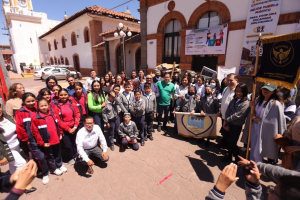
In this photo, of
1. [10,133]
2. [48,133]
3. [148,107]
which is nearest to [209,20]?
[148,107]

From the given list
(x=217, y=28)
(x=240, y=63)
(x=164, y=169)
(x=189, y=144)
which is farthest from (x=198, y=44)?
(x=164, y=169)

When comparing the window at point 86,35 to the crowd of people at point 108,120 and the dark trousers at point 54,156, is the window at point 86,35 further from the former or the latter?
the dark trousers at point 54,156

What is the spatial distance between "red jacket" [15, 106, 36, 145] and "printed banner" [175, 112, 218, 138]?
3.35 m

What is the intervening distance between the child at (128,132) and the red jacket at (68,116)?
1.11m

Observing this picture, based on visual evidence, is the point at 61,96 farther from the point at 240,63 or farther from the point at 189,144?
the point at 240,63

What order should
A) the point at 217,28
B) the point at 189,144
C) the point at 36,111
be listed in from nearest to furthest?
the point at 36,111 < the point at 189,144 < the point at 217,28

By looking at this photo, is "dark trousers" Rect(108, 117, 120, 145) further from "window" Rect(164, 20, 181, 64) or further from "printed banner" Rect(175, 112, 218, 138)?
"window" Rect(164, 20, 181, 64)

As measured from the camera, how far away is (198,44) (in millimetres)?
8312

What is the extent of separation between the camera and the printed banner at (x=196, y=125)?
3957 mm

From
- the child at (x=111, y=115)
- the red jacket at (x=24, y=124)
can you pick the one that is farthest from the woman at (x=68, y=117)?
the child at (x=111, y=115)

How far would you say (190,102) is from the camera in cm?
420

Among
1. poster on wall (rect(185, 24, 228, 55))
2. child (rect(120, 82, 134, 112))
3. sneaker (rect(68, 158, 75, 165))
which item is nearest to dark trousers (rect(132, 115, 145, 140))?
child (rect(120, 82, 134, 112))

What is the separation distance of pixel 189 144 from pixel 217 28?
6.47 m

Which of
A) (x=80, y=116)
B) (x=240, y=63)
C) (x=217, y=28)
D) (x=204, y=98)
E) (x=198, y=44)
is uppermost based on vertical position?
(x=217, y=28)
